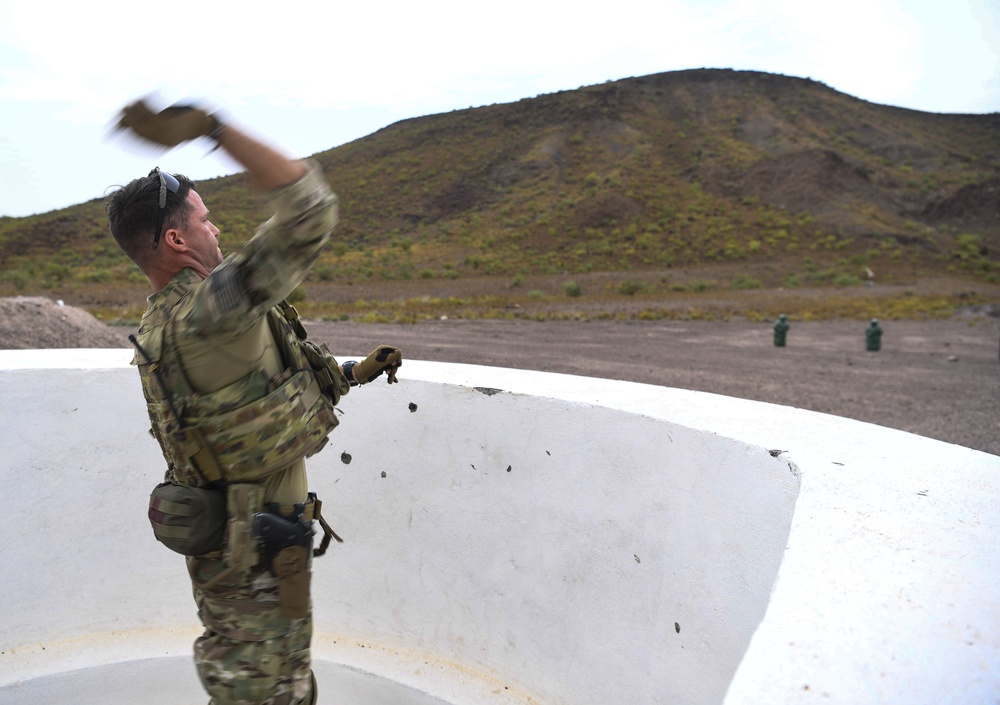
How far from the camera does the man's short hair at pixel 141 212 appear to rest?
5.28ft

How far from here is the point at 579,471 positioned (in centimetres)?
237

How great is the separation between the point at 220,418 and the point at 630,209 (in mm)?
41588

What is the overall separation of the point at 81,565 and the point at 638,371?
7.66 m

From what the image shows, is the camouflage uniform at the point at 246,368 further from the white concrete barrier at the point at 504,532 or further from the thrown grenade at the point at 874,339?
the thrown grenade at the point at 874,339

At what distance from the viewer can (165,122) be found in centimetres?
134

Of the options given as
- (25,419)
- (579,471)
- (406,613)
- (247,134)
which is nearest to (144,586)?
(25,419)

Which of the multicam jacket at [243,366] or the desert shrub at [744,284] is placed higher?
the multicam jacket at [243,366]

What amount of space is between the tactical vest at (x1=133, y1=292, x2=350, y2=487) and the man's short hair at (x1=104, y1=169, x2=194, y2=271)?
0.46ft

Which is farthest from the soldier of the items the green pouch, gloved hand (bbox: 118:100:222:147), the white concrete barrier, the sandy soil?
the sandy soil

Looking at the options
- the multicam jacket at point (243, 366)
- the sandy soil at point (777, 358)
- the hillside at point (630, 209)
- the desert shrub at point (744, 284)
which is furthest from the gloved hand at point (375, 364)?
the desert shrub at point (744, 284)

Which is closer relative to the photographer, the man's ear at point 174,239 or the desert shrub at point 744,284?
the man's ear at point 174,239

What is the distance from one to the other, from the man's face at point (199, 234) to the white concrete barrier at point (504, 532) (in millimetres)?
1090

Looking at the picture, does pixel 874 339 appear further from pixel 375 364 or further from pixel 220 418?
pixel 220 418

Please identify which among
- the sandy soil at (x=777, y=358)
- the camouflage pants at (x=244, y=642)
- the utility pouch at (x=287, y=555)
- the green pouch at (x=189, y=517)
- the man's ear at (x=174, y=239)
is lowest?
the sandy soil at (x=777, y=358)
